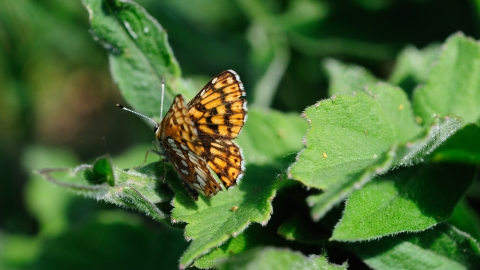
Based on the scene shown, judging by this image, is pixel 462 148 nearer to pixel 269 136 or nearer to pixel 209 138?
pixel 269 136

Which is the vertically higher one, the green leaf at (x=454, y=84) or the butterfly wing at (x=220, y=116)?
the green leaf at (x=454, y=84)

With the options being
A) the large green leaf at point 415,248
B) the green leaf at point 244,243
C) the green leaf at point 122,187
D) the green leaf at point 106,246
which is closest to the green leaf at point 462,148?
the large green leaf at point 415,248

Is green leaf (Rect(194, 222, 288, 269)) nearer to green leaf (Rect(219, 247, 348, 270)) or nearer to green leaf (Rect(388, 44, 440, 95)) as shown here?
green leaf (Rect(219, 247, 348, 270))

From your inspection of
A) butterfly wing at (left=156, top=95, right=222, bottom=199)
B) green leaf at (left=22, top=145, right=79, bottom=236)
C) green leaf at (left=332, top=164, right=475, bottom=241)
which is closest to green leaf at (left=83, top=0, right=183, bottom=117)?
butterfly wing at (left=156, top=95, right=222, bottom=199)

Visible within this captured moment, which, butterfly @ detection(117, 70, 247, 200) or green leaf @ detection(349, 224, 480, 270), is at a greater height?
butterfly @ detection(117, 70, 247, 200)

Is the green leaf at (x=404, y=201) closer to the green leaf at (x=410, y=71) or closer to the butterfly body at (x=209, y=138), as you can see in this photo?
the butterfly body at (x=209, y=138)

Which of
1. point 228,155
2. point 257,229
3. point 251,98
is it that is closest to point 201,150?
point 228,155

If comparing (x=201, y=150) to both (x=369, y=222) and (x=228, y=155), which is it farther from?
(x=369, y=222)
